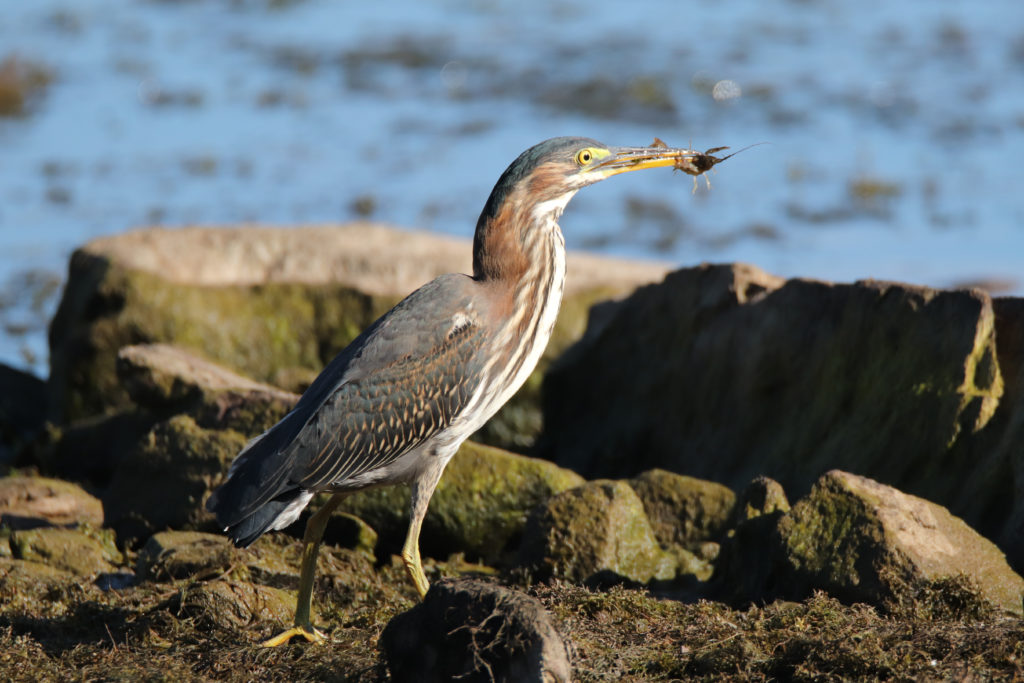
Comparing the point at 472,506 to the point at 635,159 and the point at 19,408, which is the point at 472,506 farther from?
the point at 19,408

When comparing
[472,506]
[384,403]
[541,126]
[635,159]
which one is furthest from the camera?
[541,126]

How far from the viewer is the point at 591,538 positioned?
21.3ft

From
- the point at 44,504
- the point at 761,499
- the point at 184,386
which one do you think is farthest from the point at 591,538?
the point at 44,504

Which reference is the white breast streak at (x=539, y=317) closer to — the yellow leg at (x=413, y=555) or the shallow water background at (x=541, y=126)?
the yellow leg at (x=413, y=555)

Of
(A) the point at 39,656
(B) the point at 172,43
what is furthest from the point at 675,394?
(B) the point at 172,43

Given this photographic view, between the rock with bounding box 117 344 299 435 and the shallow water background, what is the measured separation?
5.14 metres

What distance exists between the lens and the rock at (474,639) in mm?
4508

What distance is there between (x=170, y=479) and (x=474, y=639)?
3.52m

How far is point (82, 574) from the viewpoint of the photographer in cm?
707

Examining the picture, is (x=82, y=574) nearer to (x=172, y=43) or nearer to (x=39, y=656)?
(x=39, y=656)

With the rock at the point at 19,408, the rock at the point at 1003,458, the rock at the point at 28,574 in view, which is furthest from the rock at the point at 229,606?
the rock at the point at 19,408

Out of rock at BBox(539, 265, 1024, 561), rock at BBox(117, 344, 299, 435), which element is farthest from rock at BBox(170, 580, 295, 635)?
rock at BBox(539, 265, 1024, 561)

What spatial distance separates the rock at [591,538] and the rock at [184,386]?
6.54 feet

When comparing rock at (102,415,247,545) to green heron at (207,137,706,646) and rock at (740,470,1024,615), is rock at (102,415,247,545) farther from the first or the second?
rock at (740,470,1024,615)
